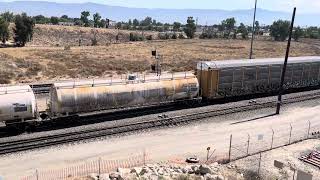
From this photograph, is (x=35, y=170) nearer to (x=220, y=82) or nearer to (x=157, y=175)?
(x=157, y=175)

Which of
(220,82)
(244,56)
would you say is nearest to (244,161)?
(220,82)

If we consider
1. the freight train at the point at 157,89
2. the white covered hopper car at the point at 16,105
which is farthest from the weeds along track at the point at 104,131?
the freight train at the point at 157,89

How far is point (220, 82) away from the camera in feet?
141

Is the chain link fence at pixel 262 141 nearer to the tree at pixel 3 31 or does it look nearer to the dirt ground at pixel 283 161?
the dirt ground at pixel 283 161

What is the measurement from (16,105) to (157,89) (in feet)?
41.7

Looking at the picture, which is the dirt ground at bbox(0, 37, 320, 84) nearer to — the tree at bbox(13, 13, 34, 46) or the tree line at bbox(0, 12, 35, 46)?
the tree at bbox(13, 13, 34, 46)

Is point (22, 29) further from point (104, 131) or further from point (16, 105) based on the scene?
point (104, 131)

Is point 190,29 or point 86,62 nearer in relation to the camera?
point 86,62

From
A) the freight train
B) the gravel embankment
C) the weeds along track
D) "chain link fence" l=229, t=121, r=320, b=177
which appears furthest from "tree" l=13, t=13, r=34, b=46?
"chain link fence" l=229, t=121, r=320, b=177

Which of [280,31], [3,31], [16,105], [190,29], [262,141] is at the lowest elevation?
[262,141]

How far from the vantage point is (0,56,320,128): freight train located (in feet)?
103

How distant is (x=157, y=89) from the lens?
3794 cm

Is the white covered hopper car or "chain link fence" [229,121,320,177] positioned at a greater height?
the white covered hopper car

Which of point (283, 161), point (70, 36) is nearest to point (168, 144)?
point (283, 161)
